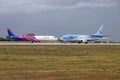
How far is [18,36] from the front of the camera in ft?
568

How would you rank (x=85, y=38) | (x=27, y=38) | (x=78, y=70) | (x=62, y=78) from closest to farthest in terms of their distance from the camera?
(x=62, y=78)
(x=78, y=70)
(x=85, y=38)
(x=27, y=38)

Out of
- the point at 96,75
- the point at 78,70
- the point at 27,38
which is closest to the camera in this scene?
the point at 96,75

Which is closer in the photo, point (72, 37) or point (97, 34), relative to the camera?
point (72, 37)

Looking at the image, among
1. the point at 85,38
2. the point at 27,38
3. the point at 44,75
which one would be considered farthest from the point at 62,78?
the point at 27,38

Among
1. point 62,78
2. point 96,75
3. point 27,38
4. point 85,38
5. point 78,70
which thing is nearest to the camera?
point 62,78

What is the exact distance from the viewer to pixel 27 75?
29891 mm

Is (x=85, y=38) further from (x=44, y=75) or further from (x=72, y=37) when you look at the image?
(x=44, y=75)

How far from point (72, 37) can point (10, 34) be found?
29386 millimetres

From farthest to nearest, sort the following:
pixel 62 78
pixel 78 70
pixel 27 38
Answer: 1. pixel 27 38
2. pixel 78 70
3. pixel 62 78

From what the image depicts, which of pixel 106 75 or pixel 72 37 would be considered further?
pixel 72 37

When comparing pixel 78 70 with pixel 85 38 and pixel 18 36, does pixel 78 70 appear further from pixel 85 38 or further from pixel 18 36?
pixel 18 36

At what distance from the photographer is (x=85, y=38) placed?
158m

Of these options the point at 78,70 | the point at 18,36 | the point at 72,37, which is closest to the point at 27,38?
the point at 18,36

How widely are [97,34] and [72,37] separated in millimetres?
18983
